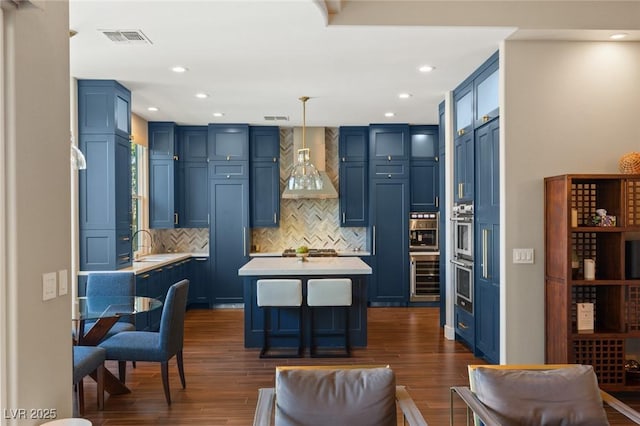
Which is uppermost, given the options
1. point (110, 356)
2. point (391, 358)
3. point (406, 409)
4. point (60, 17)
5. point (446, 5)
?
point (446, 5)

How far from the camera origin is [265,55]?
430 cm

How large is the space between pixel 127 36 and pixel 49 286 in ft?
7.89

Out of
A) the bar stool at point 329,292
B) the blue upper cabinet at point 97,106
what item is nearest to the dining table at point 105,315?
the bar stool at point 329,292

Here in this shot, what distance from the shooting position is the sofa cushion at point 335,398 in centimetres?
205

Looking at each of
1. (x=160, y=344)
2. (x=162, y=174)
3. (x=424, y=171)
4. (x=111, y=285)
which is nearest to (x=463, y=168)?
(x=424, y=171)

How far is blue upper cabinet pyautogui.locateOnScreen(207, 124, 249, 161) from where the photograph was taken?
761 centimetres

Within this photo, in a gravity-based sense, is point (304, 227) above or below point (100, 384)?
above

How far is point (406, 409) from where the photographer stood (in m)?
2.07

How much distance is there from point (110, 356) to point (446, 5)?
372 cm

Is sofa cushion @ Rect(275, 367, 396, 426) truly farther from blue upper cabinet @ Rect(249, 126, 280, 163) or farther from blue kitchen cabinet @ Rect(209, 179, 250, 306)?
blue upper cabinet @ Rect(249, 126, 280, 163)

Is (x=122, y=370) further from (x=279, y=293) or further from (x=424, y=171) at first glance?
(x=424, y=171)

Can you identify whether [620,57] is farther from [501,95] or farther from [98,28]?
[98,28]

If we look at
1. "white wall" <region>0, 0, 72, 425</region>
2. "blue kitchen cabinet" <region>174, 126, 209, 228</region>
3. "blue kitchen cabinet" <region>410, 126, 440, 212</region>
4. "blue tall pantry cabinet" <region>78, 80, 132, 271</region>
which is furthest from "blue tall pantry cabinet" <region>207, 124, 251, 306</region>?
"white wall" <region>0, 0, 72, 425</region>

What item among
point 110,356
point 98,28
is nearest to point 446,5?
point 98,28
